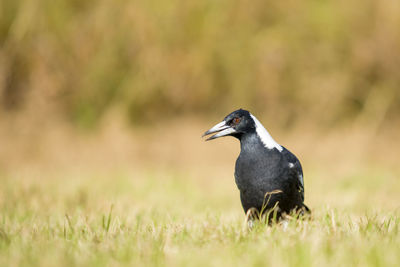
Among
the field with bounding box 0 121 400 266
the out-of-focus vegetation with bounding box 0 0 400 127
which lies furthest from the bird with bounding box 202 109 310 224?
the out-of-focus vegetation with bounding box 0 0 400 127

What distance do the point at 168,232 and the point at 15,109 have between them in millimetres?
7027

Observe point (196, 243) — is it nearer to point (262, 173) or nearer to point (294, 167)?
point (262, 173)

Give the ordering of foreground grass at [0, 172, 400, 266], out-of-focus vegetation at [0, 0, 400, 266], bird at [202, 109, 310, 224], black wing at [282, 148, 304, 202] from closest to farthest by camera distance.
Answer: foreground grass at [0, 172, 400, 266] → bird at [202, 109, 310, 224] → black wing at [282, 148, 304, 202] → out-of-focus vegetation at [0, 0, 400, 266]

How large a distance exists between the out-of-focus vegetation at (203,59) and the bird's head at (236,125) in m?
5.73

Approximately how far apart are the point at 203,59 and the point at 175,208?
4.69 m

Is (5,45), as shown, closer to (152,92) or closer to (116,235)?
(152,92)

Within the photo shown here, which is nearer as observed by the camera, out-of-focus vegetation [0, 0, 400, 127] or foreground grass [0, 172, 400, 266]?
foreground grass [0, 172, 400, 266]

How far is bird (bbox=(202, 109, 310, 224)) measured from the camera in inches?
133

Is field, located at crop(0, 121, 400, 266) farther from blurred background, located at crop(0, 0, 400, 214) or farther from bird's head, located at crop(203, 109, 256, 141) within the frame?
bird's head, located at crop(203, 109, 256, 141)

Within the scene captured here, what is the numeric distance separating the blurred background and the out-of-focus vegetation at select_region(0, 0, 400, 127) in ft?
0.06

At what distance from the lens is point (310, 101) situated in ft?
30.7

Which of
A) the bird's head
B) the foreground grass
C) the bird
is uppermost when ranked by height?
the bird's head

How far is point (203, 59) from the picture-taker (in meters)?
9.27

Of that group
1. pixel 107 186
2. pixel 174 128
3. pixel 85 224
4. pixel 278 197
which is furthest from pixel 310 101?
pixel 85 224
